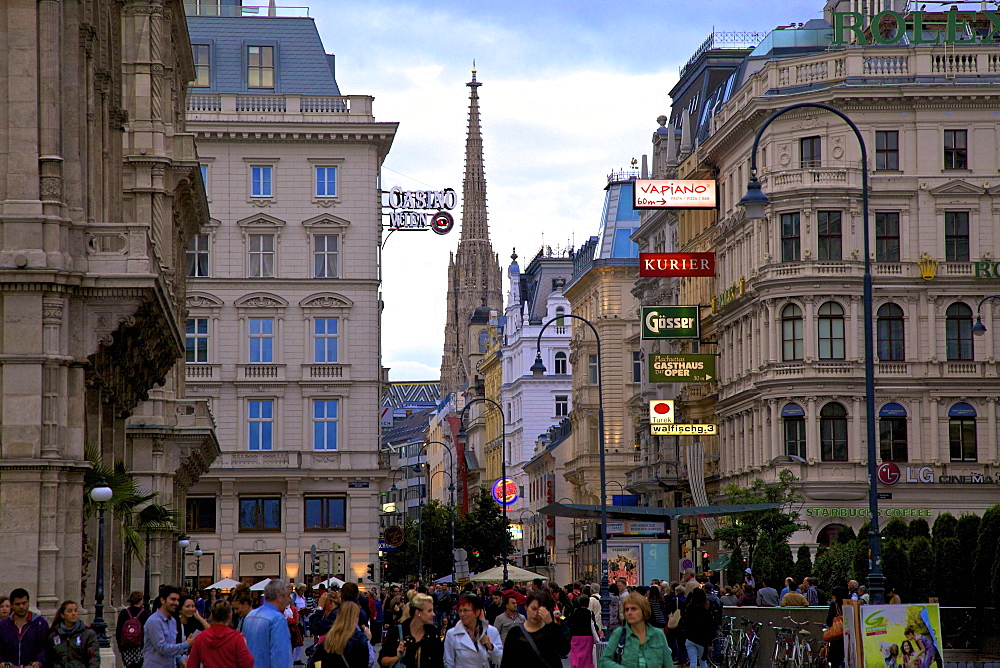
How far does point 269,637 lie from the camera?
1580 cm

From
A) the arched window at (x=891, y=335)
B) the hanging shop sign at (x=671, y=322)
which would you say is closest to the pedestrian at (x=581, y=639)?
the arched window at (x=891, y=335)

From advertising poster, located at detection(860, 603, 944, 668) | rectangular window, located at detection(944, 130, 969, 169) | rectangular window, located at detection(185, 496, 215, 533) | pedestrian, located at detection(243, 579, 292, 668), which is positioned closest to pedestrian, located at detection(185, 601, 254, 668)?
pedestrian, located at detection(243, 579, 292, 668)

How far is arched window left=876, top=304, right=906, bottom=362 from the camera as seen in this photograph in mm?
61781

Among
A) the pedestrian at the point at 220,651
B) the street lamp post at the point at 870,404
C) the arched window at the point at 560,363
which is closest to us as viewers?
the pedestrian at the point at 220,651

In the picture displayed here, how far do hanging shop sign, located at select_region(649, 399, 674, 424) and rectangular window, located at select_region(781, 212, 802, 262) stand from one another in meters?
14.0

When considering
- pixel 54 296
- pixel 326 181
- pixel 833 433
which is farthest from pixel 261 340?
pixel 54 296

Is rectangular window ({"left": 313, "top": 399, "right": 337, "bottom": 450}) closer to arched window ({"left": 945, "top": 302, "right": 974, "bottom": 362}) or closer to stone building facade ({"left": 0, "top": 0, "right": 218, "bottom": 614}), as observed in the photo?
arched window ({"left": 945, "top": 302, "right": 974, "bottom": 362})

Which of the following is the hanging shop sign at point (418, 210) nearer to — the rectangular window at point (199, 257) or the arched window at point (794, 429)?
the rectangular window at point (199, 257)

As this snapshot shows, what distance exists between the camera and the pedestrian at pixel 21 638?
700 inches

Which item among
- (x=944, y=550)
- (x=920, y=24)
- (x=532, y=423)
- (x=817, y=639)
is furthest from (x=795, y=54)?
(x=532, y=423)

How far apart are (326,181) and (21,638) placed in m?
58.0

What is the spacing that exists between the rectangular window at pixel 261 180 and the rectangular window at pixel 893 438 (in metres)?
29.0

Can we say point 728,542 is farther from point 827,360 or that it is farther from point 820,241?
point 820,241

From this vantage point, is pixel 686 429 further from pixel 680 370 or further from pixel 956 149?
pixel 956 149
